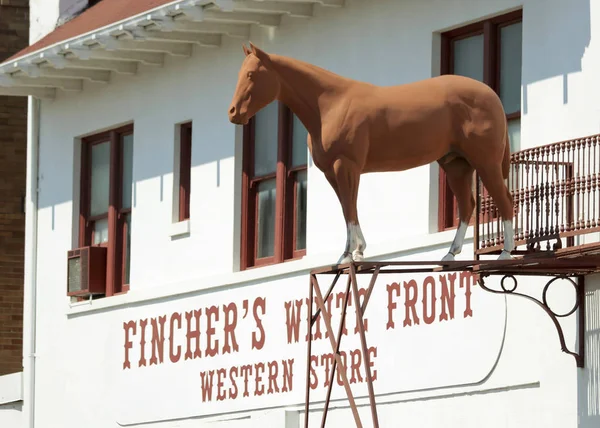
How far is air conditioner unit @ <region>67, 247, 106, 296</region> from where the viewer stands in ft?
86.2

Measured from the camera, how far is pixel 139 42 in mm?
25031

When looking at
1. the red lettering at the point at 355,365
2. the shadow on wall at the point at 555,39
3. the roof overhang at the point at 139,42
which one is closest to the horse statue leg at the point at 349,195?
the shadow on wall at the point at 555,39

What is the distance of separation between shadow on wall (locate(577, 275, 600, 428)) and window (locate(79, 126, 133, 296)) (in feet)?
32.0

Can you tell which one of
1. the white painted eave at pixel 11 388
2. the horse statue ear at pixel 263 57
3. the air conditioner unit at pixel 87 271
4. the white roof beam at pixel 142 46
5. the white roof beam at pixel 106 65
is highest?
the white roof beam at pixel 106 65

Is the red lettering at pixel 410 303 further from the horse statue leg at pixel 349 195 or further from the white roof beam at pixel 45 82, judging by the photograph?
the white roof beam at pixel 45 82

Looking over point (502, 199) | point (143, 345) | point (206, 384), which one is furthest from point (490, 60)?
point (143, 345)

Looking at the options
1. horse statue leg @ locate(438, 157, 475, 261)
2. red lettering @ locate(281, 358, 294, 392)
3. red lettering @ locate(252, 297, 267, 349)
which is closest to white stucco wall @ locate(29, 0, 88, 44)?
red lettering @ locate(252, 297, 267, 349)

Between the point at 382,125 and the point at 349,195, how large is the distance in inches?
27.5

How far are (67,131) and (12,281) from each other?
3990mm

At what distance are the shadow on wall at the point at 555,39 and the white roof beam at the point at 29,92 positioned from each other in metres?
10.6

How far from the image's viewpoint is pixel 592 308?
17.9m

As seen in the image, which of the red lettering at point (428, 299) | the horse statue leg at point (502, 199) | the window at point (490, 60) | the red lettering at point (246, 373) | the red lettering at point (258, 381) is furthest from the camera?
the red lettering at point (246, 373)

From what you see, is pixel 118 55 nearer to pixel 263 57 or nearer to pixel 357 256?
pixel 263 57

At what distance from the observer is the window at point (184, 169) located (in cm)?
2511
